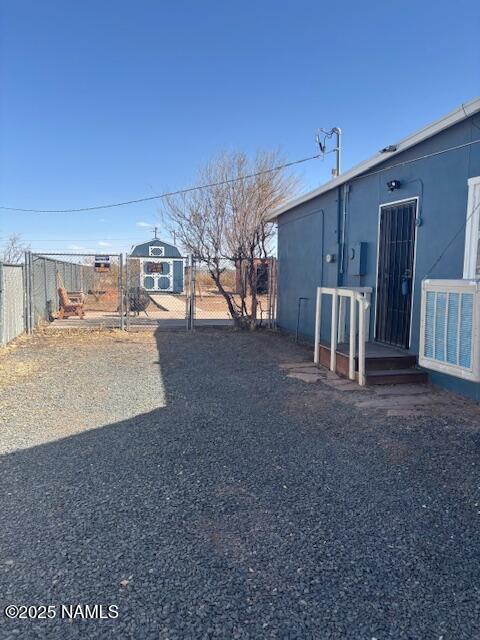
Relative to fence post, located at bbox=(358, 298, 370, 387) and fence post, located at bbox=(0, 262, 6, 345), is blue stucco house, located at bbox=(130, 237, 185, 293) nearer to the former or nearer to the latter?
fence post, located at bbox=(0, 262, 6, 345)

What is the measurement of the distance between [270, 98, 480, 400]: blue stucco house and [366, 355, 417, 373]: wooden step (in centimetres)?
19

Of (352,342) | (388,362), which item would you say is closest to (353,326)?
(352,342)

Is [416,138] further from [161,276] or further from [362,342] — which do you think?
[161,276]

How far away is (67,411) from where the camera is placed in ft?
14.7

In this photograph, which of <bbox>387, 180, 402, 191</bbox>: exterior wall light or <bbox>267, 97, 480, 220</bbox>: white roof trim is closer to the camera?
<bbox>267, 97, 480, 220</bbox>: white roof trim

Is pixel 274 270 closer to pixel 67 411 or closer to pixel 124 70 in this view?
pixel 124 70

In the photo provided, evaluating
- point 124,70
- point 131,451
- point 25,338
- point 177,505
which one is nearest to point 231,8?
point 124,70

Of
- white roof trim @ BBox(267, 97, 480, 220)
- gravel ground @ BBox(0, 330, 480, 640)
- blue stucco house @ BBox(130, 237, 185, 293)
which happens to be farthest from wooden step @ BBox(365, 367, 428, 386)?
blue stucco house @ BBox(130, 237, 185, 293)

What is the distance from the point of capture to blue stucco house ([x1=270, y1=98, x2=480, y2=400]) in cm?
410

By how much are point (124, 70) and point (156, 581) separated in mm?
12907

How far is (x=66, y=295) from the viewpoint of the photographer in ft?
43.1

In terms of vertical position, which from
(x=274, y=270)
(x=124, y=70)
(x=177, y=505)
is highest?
(x=124, y=70)

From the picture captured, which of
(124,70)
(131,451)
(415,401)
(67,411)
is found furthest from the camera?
(124,70)

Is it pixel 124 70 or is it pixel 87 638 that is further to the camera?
pixel 124 70
